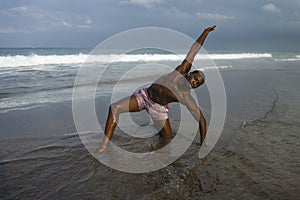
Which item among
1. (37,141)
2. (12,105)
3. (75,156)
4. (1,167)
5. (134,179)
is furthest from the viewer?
(12,105)

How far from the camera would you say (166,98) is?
4.90m

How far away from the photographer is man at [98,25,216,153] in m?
4.56

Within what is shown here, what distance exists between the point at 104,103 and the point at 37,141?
3.62m

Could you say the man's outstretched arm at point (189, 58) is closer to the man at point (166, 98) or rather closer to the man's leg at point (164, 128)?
the man at point (166, 98)

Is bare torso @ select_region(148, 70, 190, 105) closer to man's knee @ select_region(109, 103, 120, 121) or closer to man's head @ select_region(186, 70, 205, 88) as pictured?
man's head @ select_region(186, 70, 205, 88)

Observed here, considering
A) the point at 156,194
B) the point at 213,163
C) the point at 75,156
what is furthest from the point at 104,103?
the point at 156,194

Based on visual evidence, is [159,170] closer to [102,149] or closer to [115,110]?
[102,149]

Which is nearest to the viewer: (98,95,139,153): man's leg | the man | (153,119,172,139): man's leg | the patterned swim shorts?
the man

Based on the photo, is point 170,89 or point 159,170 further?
point 170,89

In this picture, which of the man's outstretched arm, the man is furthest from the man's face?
the man's outstretched arm

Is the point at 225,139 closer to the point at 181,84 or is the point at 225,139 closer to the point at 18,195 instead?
the point at 181,84

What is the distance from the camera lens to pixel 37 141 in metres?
5.26

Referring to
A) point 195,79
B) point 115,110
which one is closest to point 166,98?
point 195,79

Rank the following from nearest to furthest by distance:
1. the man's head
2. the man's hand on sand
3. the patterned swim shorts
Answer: the man's head → the man's hand on sand → the patterned swim shorts
